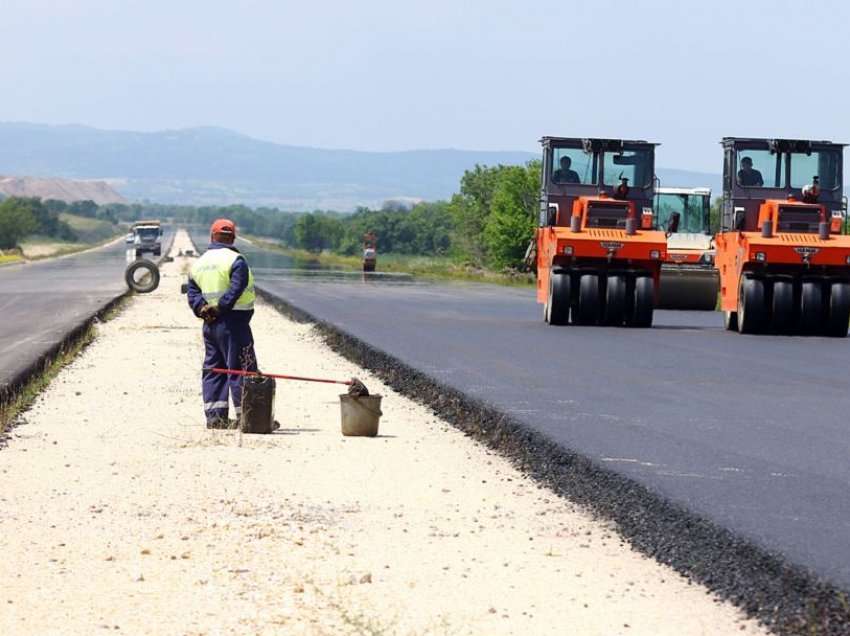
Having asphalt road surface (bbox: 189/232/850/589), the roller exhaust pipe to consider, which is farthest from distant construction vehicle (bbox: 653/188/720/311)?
the roller exhaust pipe

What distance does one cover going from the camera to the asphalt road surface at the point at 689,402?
31.8 ft

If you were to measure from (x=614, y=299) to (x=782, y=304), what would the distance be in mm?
2909

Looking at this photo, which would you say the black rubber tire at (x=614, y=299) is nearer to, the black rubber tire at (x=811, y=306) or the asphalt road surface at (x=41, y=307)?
the black rubber tire at (x=811, y=306)

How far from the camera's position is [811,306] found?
88.2ft

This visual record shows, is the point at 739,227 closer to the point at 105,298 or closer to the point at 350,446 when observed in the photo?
the point at 350,446

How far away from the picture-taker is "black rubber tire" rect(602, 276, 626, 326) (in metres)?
28.0

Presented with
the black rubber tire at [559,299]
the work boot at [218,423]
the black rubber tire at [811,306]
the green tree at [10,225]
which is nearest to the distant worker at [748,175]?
the black rubber tire at [811,306]

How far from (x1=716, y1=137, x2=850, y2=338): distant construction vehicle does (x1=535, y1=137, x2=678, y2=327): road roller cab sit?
4.69 ft

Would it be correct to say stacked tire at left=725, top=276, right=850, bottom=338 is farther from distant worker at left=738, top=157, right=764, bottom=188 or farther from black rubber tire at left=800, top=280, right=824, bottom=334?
distant worker at left=738, top=157, right=764, bottom=188

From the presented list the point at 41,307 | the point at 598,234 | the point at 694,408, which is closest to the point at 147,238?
the point at 41,307

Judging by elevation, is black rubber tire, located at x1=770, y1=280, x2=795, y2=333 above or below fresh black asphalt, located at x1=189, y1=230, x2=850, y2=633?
above

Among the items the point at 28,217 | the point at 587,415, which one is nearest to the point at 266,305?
the point at 587,415

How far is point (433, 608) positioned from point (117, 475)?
455 cm

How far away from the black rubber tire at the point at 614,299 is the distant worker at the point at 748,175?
2653mm
